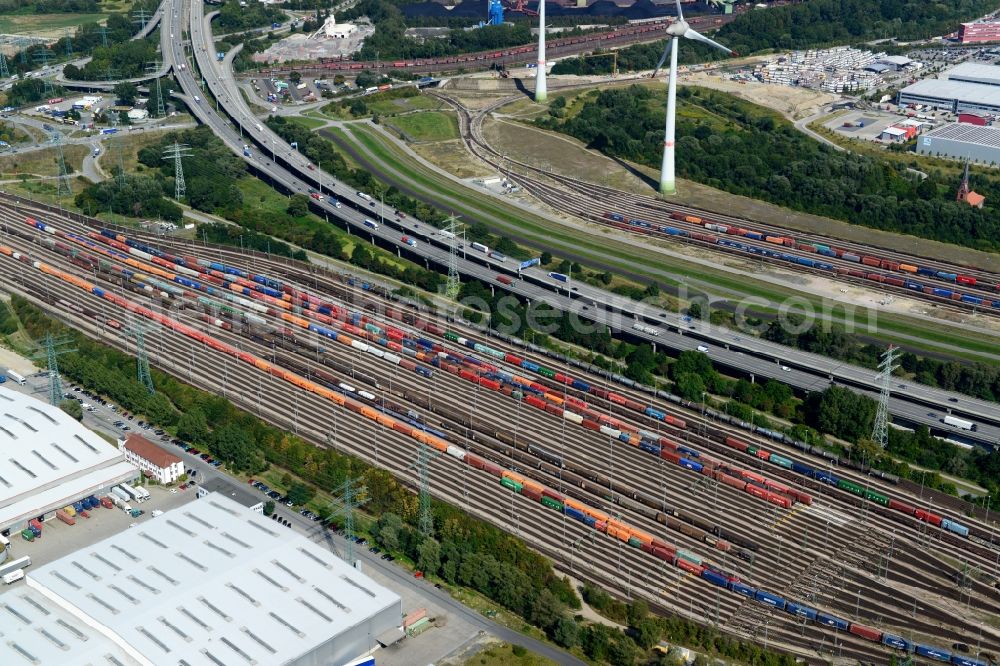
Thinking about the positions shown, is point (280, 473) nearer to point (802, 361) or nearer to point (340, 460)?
point (340, 460)

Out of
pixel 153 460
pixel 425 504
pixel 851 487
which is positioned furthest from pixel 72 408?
pixel 851 487

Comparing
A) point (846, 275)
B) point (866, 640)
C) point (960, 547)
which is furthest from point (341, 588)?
point (846, 275)

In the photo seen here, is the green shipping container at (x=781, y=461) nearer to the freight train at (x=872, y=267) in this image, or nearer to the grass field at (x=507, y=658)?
the grass field at (x=507, y=658)

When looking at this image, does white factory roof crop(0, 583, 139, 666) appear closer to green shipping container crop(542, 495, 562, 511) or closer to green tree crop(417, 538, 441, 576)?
green tree crop(417, 538, 441, 576)

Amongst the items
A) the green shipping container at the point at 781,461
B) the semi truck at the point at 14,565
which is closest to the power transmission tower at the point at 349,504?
the semi truck at the point at 14,565

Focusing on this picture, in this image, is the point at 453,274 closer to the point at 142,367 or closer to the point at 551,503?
the point at 142,367
